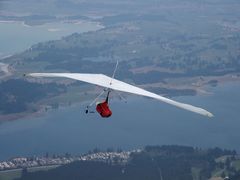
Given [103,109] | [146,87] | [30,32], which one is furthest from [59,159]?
[30,32]

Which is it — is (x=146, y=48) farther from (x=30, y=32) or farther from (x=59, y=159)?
(x=59, y=159)

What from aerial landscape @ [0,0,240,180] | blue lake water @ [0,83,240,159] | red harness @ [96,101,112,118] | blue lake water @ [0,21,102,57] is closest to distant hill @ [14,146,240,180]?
aerial landscape @ [0,0,240,180]

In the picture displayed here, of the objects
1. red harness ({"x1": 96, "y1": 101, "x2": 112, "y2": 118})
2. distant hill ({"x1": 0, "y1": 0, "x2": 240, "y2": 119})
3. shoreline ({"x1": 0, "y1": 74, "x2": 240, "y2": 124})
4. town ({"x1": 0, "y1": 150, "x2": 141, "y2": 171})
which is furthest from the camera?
distant hill ({"x1": 0, "y1": 0, "x2": 240, "y2": 119})

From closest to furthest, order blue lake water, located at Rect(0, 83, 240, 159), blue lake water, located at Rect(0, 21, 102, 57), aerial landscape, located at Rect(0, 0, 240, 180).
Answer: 1. aerial landscape, located at Rect(0, 0, 240, 180)
2. blue lake water, located at Rect(0, 83, 240, 159)
3. blue lake water, located at Rect(0, 21, 102, 57)

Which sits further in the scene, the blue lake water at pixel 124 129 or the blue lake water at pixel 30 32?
the blue lake water at pixel 30 32

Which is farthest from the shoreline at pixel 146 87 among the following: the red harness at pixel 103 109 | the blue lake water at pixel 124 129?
the red harness at pixel 103 109

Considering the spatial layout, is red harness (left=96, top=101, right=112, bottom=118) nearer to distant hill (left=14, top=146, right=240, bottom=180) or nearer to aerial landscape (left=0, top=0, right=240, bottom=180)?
aerial landscape (left=0, top=0, right=240, bottom=180)

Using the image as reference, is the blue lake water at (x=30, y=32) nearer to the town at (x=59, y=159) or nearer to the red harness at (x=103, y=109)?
the town at (x=59, y=159)
